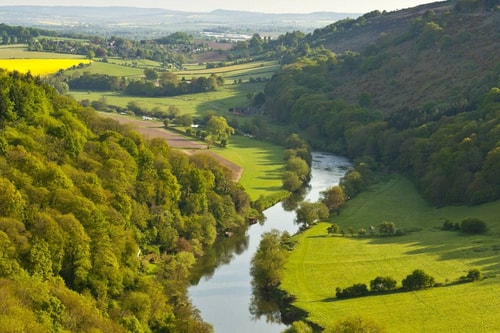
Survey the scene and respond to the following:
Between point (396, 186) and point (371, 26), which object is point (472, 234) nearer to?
point (396, 186)

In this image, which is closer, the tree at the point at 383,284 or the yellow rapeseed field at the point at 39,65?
the tree at the point at 383,284

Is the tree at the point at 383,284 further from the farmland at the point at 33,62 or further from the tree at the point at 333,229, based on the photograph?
the farmland at the point at 33,62

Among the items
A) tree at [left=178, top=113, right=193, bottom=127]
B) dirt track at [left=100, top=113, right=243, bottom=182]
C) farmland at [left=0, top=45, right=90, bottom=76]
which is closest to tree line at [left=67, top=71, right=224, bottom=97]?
farmland at [left=0, top=45, right=90, bottom=76]

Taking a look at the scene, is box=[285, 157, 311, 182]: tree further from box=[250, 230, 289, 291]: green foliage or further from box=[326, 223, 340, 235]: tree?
box=[250, 230, 289, 291]: green foliage

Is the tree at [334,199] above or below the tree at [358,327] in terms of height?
below

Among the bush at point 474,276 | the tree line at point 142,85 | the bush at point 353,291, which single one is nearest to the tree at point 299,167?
the bush at point 353,291

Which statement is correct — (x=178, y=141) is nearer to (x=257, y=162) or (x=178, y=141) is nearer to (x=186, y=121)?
(x=257, y=162)

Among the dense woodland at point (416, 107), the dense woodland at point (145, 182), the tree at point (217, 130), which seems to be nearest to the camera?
the dense woodland at point (145, 182)
